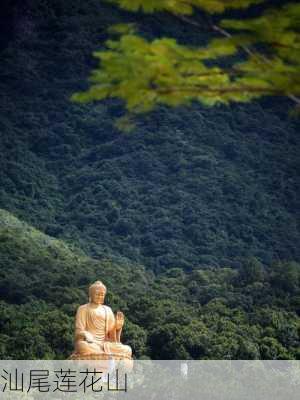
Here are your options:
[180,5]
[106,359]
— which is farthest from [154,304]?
[180,5]

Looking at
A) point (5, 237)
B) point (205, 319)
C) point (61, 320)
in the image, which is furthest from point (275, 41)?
point (5, 237)

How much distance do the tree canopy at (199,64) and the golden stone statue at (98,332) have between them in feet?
42.0

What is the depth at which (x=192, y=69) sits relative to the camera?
3.87 meters

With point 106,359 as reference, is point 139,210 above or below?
below

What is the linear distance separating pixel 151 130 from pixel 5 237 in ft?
57.0

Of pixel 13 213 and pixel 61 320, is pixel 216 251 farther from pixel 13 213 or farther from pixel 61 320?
pixel 61 320

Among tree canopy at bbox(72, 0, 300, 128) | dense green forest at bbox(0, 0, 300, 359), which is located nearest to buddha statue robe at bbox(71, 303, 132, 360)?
dense green forest at bbox(0, 0, 300, 359)

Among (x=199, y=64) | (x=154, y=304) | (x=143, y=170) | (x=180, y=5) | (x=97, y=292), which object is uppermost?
(x=180, y=5)

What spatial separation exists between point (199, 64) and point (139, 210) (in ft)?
116

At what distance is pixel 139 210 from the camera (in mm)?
39094

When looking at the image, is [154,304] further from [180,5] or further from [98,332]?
[180,5]

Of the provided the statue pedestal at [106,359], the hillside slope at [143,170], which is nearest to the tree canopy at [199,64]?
the statue pedestal at [106,359]

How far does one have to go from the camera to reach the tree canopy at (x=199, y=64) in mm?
3756

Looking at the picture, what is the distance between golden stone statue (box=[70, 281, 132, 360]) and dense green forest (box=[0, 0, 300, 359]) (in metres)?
5.74
